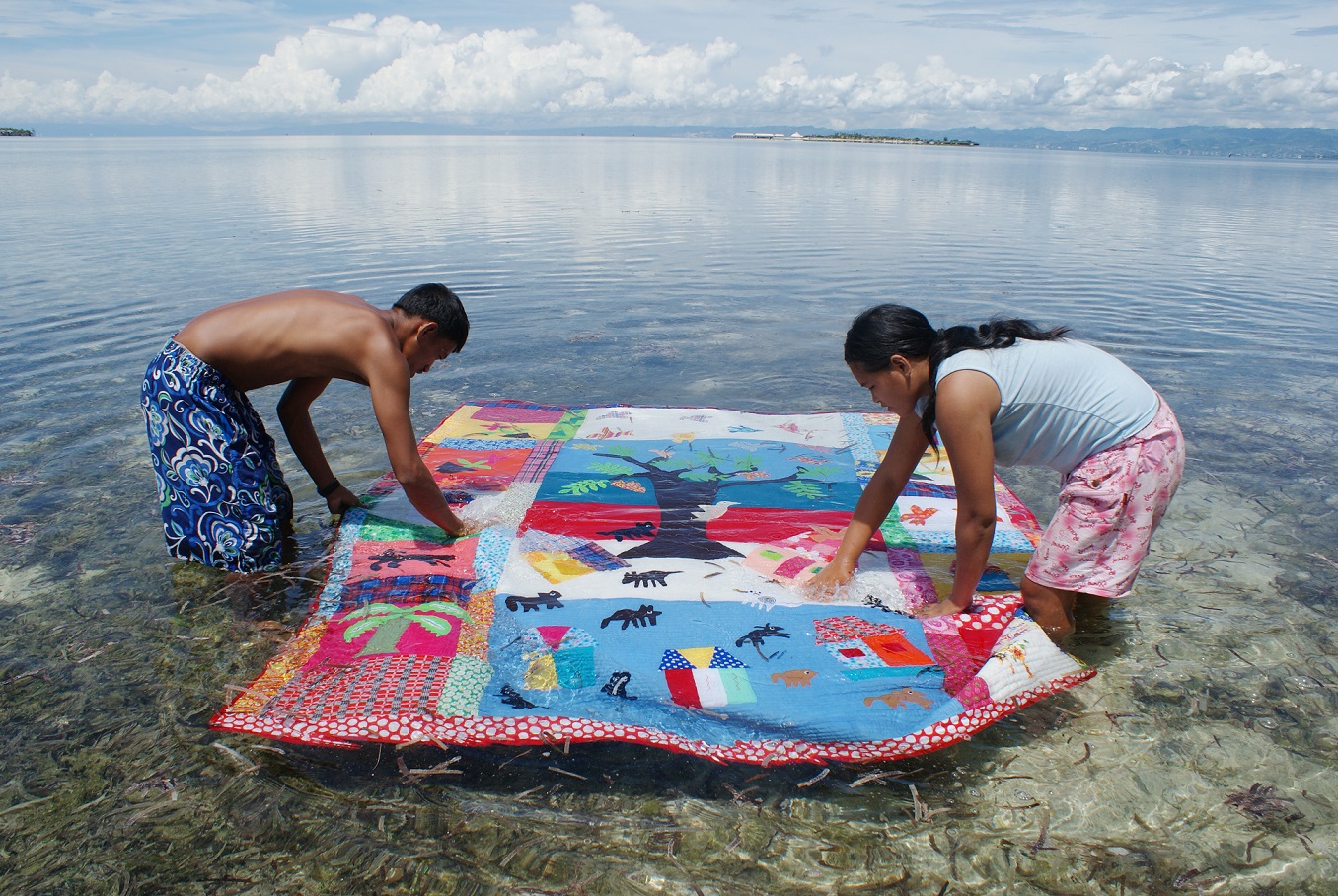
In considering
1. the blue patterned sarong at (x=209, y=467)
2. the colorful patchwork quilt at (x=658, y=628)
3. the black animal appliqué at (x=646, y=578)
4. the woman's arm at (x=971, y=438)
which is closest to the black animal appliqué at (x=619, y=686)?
the colorful patchwork quilt at (x=658, y=628)

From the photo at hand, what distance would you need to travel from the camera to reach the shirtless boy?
388 centimetres

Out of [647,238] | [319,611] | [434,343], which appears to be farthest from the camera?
[647,238]

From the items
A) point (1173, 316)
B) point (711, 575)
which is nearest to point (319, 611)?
point (711, 575)

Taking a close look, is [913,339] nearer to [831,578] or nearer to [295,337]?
[831,578]

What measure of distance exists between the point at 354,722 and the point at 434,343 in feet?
5.88

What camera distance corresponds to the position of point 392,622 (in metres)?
3.53

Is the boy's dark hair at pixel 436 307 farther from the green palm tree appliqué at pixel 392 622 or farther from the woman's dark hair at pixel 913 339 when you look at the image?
the woman's dark hair at pixel 913 339

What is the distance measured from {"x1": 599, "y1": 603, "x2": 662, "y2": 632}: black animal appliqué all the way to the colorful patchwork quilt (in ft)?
0.05

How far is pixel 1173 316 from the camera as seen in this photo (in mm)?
10812

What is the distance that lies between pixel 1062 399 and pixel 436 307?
2.76 m

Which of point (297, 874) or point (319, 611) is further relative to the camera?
point (319, 611)

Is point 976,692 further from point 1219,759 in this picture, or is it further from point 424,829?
point 424,829

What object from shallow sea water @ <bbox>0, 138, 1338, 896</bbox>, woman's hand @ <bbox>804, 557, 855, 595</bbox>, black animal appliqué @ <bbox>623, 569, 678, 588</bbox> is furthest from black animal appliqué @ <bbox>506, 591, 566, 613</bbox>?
woman's hand @ <bbox>804, 557, 855, 595</bbox>

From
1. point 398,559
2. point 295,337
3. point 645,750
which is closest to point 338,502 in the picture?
point 398,559
